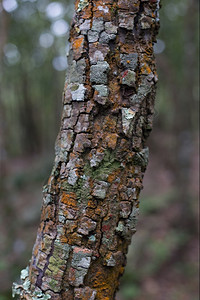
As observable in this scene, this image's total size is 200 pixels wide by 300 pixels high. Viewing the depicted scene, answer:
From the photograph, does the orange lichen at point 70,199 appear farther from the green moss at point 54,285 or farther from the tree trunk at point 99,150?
the green moss at point 54,285

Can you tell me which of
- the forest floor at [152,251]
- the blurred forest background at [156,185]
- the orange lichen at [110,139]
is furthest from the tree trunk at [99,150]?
the forest floor at [152,251]

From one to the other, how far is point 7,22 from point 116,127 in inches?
239

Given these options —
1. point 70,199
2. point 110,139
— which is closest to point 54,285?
point 70,199

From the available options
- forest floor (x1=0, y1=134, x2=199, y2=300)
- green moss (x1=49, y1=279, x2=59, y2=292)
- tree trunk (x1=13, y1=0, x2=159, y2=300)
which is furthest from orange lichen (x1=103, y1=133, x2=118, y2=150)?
forest floor (x1=0, y1=134, x2=199, y2=300)

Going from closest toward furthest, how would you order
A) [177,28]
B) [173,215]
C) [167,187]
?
1. [173,215]
2. [177,28]
3. [167,187]

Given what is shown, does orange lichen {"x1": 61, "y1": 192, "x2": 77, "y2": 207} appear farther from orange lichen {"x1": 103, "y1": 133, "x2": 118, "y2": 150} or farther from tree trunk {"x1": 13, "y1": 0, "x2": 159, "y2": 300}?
orange lichen {"x1": 103, "y1": 133, "x2": 118, "y2": 150}

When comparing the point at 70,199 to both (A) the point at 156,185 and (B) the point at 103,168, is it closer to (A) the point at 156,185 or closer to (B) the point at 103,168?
(B) the point at 103,168

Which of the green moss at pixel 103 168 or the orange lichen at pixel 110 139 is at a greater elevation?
the orange lichen at pixel 110 139

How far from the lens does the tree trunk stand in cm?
114

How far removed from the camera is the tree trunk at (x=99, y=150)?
114 cm

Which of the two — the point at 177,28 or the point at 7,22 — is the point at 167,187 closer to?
the point at 177,28

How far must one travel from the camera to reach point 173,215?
802 centimetres

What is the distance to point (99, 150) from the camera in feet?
3.77

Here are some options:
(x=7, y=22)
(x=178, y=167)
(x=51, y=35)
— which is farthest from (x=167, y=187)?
(x=51, y=35)
